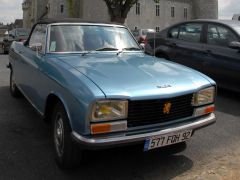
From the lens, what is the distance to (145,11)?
68.4 metres

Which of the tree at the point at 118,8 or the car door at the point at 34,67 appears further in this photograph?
the tree at the point at 118,8

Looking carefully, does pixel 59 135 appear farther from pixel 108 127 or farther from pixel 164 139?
pixel 164 139

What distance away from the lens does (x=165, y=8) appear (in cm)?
7162

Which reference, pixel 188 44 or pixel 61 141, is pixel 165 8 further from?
pixel 61 141

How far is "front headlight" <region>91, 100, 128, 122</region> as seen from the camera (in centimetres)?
345

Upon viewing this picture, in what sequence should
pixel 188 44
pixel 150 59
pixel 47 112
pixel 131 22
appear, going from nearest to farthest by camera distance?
pixel 47 112, pixel 150 59, pixel 188 44, pixel 131 22

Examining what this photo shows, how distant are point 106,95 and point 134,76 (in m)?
0.62

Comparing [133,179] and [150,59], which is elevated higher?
[150,59]

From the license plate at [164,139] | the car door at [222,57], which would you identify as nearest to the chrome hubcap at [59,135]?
the license plate at [164,139]

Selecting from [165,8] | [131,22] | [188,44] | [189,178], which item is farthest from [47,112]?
[165,8]

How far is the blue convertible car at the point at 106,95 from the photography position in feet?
11.4

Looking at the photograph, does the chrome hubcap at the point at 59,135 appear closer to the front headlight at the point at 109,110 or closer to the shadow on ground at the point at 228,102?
the front headlight at the point at 109,110

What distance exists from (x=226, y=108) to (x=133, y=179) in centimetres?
342

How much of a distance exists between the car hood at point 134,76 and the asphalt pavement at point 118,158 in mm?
864
